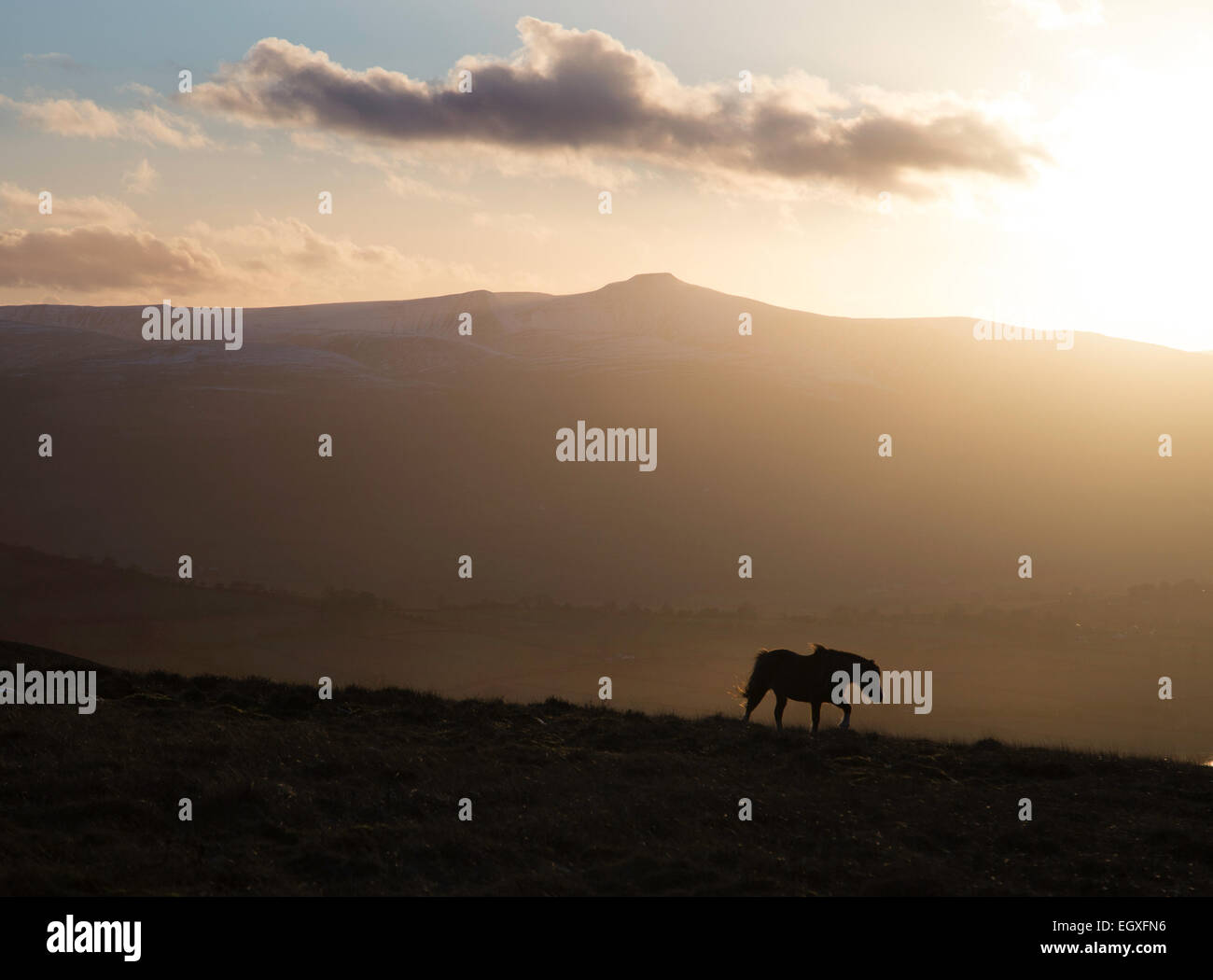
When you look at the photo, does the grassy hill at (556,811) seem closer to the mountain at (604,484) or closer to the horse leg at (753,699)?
the horse leg at (753,699)

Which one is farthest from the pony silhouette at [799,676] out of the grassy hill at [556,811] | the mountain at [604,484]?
the mountain at [604,484]

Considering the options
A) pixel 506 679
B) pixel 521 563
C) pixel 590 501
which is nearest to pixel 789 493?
pixel 590 501

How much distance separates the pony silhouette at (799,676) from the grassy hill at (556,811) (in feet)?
5.51

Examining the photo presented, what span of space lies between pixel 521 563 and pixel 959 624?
165 ft

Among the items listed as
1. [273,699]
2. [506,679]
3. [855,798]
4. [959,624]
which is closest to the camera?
[855,798]

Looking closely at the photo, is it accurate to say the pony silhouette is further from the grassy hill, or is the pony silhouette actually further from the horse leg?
the grassy hill

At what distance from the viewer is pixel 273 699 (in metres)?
22.0

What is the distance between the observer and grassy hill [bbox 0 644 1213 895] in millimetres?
10680

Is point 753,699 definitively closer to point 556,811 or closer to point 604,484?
point 556,811

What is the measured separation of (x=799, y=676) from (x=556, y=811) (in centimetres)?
1031

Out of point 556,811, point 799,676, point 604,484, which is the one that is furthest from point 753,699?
point 604,484

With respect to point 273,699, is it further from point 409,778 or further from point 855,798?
point 855,798

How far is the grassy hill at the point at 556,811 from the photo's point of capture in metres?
10.7

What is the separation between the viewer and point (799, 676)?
22.2m
